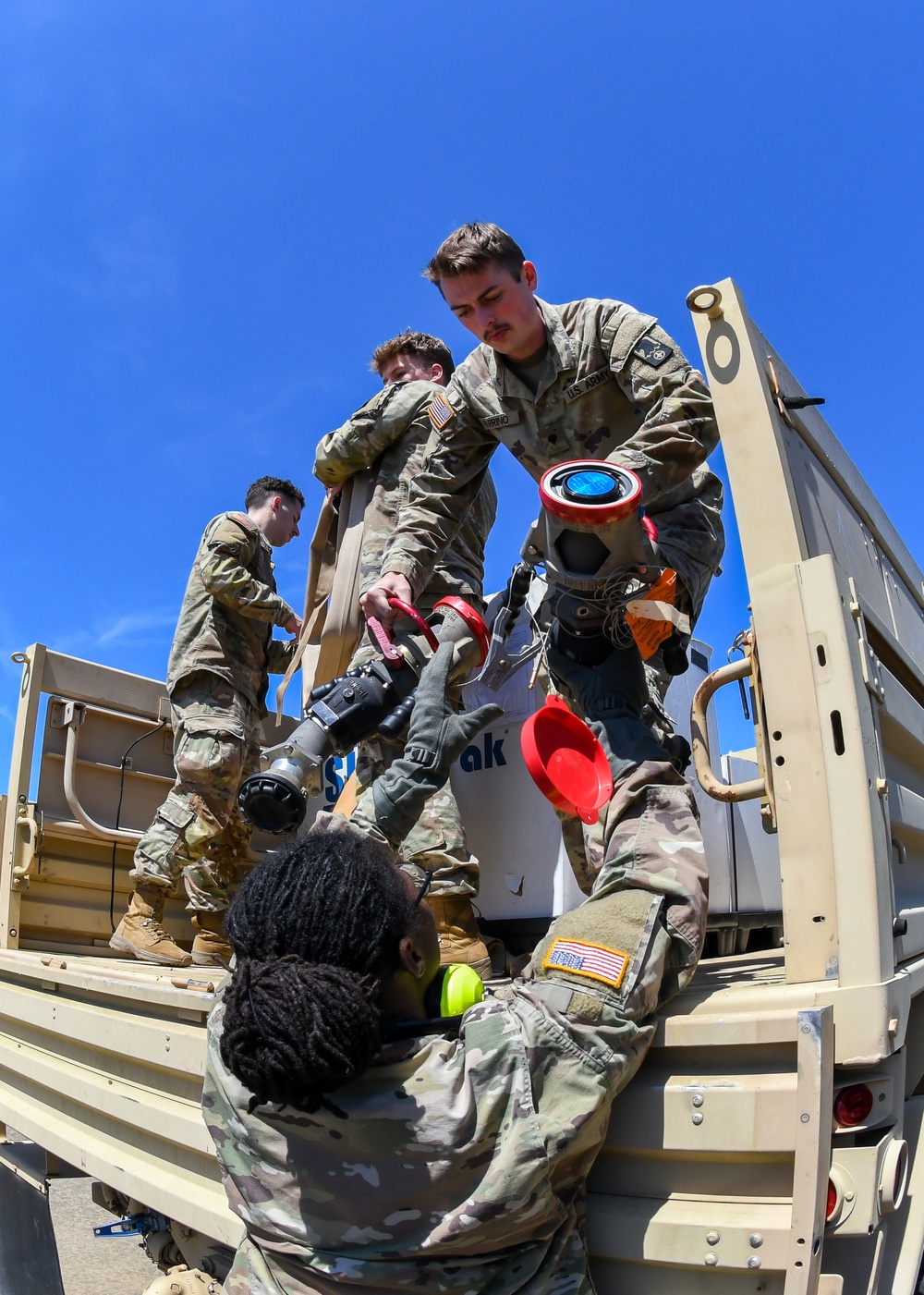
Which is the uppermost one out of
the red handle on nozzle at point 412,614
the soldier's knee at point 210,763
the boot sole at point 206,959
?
the red handle on nozzle at point 412,614

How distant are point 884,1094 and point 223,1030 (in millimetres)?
860

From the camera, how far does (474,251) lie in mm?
2320

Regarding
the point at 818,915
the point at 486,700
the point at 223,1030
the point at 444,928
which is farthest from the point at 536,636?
the point at 223,1030

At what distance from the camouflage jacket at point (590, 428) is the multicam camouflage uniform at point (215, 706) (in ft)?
4.58

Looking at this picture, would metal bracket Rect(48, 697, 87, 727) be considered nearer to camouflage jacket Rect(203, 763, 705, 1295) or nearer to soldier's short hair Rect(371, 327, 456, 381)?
soldier's short hair Rect(371, 327, 456, 381)

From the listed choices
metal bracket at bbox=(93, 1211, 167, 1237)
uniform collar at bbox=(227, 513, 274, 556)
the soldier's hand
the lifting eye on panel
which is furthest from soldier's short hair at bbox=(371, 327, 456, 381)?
metal bracket at bbox=(93, 1211, 167, 1237)

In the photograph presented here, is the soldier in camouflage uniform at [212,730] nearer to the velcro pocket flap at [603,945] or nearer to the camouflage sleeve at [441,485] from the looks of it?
the camouflage sleeve at [441,485]

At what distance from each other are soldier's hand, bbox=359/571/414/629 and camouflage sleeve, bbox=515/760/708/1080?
918mm

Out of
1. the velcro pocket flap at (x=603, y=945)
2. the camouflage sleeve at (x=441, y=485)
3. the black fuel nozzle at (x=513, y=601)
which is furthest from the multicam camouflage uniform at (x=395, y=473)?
the velcro pocket flap at (x=603, y=945)

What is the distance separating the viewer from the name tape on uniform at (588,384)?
7.92 ft

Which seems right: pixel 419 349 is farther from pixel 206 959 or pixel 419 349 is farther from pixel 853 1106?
pixel 853 1106

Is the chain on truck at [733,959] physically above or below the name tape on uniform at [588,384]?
below

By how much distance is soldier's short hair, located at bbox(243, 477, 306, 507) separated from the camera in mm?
4395

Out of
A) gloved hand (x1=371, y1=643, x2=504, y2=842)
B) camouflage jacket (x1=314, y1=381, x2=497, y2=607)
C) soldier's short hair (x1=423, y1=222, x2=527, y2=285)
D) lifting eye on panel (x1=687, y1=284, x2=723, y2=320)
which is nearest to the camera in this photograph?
lifting eye on panel (x1=687, y1=284, x2=723, y2=320)
